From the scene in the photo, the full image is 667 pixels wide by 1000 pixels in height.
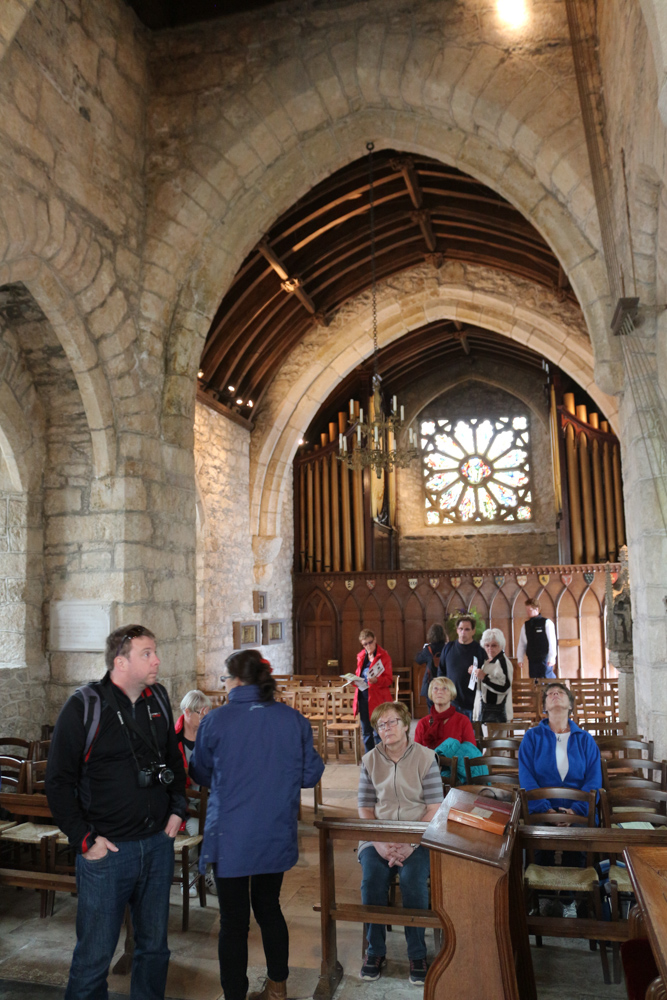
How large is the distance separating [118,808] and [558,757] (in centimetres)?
207

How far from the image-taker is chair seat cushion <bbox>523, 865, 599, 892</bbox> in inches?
109

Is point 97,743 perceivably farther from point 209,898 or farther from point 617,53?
point 617,53

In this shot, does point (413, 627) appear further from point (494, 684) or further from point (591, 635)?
point (494, 684)

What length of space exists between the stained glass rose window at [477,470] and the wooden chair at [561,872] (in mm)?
10594

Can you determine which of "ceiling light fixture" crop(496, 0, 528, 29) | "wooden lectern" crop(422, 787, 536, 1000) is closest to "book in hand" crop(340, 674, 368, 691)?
"wooden lectern" crop(422, 787, 536, 1000)

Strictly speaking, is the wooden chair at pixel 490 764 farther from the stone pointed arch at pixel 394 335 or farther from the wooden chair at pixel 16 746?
the stone pointed arch at pixel 394 335

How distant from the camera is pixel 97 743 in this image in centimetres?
225

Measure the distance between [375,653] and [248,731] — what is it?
3.43 m

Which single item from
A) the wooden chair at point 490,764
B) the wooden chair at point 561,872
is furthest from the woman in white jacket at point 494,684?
the wooden chair at point 561,872

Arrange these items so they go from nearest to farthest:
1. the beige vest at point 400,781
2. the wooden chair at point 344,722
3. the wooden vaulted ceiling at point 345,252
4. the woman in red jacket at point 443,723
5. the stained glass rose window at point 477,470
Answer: the beige vest at point 400,781, the woman in red jacket at point 443,723, the wooden chair at point 344,722, the wooden vaulted ceiling at point 345,252, the stained glass rose window at point 477,470

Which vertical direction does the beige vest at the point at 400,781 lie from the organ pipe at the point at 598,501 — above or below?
below

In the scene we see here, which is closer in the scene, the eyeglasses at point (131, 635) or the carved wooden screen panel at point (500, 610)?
the eyeglasses at point (131, 635)

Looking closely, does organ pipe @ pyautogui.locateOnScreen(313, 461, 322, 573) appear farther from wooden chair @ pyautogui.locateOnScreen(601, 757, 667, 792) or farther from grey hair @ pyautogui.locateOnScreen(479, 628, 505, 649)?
wooden chair @ pyautogui.locateOnScreen(601, 757, 667, 792)

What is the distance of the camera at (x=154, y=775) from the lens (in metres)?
2.29
